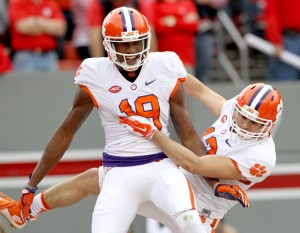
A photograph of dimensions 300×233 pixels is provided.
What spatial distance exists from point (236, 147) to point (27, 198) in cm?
148

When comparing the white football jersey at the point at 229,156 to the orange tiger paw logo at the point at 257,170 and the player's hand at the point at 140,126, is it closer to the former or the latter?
the orange tiger paw logo at the point at 257,170

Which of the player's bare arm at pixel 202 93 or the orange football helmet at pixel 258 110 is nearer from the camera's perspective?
the orange football helmet at pixel 258 110

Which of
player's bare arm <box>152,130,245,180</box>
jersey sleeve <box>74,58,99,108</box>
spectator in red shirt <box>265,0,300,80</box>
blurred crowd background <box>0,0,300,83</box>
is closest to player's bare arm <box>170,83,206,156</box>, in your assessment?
player's bare arm <box>152,130,245,180</box>

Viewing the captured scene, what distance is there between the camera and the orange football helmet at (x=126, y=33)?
6.45 m

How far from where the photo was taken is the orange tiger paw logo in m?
6.62

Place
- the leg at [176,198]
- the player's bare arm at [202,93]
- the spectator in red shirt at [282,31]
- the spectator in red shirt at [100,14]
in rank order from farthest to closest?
the spectator in red shirt at [282,31]
the spectator in red shirt at [100,14]
the player's bare arm at [202,93]
the leg at [176,198]

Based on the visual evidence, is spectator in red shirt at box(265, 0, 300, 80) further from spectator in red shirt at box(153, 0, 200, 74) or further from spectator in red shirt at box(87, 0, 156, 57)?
spectator in red shirt at box(87, 0, 156, 57)

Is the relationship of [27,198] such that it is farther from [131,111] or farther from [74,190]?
[131,111]

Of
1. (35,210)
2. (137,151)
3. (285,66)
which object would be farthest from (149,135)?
(285,66)

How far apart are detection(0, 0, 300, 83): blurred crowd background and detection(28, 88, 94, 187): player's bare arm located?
2067 millimetres

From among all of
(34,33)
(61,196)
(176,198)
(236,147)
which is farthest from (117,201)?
(34,33)

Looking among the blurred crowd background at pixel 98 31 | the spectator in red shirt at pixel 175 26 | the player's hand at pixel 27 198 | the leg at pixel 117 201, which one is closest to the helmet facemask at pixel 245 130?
the leg at pixel 117 201

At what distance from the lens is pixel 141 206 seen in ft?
22.4

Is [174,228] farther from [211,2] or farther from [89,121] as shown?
[211,2]
